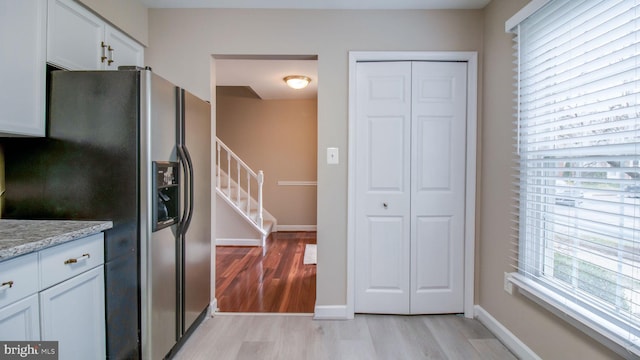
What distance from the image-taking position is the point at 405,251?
2521 millimetres

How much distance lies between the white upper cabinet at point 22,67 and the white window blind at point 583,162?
2756mm

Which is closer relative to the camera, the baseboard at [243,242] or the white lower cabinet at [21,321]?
the white lower cabinet at [21,321]

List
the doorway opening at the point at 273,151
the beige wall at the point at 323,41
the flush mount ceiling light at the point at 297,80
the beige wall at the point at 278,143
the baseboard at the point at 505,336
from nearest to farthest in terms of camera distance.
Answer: the baseboard at the point at 505,336
the beige wall at the point at 323,41
the flush mount ceiling light at the point at 297,80
the doorway opening at the point at 273,151
the beige wall at the point at 278,143

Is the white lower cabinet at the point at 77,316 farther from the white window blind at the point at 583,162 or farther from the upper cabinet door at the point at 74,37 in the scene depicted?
the white window blind at the point at 583,162

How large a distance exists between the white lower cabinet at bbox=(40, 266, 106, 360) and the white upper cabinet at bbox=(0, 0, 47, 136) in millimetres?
798

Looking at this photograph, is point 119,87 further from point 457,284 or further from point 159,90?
point 457,284

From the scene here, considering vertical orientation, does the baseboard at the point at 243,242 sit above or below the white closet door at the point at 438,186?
below

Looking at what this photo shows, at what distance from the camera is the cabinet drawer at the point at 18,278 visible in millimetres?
1139

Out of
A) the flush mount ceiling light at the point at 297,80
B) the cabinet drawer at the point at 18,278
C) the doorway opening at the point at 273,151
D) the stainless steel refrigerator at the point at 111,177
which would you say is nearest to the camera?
the cabinet drawer at the point at 18,278

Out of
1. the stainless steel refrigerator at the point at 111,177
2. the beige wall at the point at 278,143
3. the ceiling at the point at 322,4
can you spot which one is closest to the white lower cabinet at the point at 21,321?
the stainless steel refrigerator at the point at 111,177

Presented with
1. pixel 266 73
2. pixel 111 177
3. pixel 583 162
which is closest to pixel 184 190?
pixel 111 177

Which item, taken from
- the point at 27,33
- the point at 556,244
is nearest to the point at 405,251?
the point at 556,244

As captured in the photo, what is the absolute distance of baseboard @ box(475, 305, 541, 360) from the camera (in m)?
1.91

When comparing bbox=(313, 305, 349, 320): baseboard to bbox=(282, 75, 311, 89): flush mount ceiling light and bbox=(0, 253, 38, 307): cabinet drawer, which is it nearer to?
bbox=(0, 253, 38, 307): cabinet drawer
